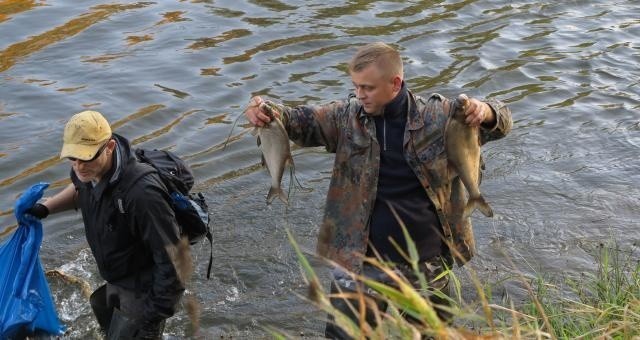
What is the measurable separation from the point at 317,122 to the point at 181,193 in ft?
2.90

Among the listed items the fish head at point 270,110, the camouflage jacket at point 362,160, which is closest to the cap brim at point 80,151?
the fish head at point 270,110

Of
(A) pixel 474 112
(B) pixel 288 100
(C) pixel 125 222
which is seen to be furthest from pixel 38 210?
(B) pixel 288 100

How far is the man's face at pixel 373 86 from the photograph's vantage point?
202 inches

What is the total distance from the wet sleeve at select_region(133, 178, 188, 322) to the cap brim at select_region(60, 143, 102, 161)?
0.32 metres

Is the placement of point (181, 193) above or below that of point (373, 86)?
below

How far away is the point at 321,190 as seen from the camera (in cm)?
905

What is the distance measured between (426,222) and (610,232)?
3.28m

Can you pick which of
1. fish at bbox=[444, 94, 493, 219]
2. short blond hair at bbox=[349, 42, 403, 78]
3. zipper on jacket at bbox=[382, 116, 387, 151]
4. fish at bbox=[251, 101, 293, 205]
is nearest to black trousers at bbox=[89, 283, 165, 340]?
fish at bbox=[251, 101, 293, 205]

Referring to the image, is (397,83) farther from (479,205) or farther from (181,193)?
(181,193)

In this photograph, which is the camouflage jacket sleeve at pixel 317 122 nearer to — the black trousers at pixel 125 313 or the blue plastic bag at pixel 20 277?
the black trousers at pixel 125 313

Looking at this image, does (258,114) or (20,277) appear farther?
(20,277)

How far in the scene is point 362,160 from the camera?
17.7 ft

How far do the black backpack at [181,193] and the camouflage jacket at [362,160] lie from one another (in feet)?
2.27

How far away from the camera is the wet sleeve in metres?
5.23
